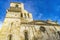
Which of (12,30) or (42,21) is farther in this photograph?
(42,21)

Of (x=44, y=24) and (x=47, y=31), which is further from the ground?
(x=44, y=24)

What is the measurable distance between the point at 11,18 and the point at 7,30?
9.71 feet

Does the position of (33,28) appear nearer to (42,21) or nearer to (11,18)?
(42,21)

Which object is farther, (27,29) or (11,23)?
(11,23)

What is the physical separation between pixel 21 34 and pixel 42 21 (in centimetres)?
482

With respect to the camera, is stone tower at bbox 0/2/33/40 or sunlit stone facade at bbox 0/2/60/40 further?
stone tower at bbox 0/2/33/40

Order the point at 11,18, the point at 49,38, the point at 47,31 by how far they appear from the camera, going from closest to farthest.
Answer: the point at 49,38, the point at 47,31, the point at 11,18

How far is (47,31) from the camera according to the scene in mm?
19109

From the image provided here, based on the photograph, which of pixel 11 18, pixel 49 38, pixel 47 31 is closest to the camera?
pixel 49 38

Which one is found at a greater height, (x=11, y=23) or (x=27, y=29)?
(x=11, y=23)

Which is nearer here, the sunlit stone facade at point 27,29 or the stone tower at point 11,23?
the sunlit stone facade at point 27,29

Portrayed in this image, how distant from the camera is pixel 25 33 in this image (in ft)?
60.5

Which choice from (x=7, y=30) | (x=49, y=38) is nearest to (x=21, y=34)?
(x=7, y=30)

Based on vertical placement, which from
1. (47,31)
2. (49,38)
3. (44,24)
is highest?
(44,24)
